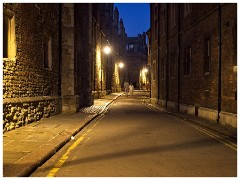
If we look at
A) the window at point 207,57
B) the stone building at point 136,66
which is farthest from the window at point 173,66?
the stone building at point 136,66

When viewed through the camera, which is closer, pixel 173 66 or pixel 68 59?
pixel 68 59

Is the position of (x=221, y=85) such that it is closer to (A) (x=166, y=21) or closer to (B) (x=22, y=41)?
(B) (x=22, y=41)

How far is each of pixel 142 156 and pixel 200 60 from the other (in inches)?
430

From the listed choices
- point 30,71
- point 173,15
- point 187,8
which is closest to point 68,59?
point 30,71

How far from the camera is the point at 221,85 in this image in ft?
48.3

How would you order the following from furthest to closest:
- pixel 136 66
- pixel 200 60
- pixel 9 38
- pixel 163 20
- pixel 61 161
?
1. pixel 136 66
2. pixel 163 20
3. pixel 200 60
4. pixel 9 38
5. pixel 61 161

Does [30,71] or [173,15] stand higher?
[173,15]

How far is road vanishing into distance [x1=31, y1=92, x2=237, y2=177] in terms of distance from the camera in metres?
6.37

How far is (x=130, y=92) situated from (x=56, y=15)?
1259 inches

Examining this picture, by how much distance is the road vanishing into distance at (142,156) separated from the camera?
6.37 meters

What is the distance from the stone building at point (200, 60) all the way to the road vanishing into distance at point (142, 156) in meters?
3.21

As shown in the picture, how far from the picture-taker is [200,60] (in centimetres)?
1773

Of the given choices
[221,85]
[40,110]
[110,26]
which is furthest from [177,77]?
[110,26]

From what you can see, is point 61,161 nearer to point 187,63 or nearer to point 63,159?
point 63,159
